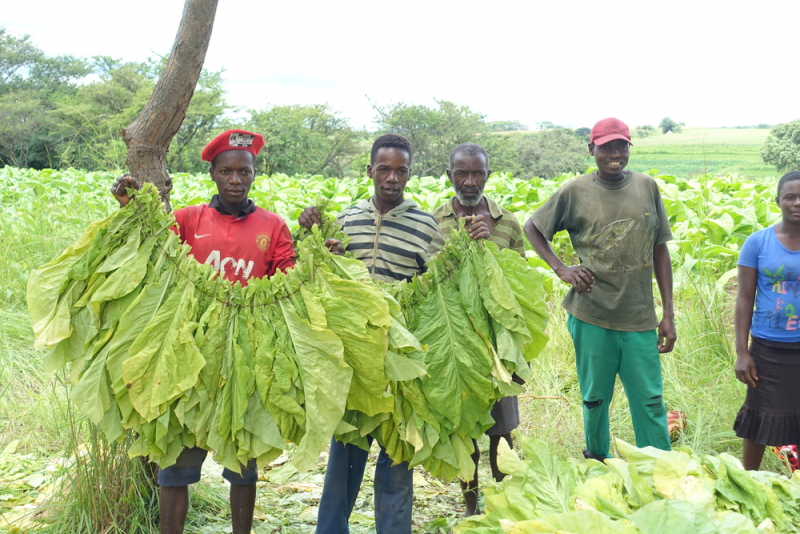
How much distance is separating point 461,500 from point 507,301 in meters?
1.56

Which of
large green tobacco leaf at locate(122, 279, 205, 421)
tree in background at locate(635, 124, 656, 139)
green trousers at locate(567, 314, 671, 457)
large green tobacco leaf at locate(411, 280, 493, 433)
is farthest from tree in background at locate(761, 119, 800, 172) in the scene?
tree in background at locate(635, 124, 656, 139)

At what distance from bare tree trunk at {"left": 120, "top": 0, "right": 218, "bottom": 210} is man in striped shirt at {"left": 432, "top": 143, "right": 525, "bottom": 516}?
126 centimetres

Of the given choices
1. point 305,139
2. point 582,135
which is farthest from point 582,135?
point 305,139

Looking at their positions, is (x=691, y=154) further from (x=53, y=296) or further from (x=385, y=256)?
(x=53, y=296)

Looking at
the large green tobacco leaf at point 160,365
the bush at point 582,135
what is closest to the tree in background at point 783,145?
the bush at point 582,135

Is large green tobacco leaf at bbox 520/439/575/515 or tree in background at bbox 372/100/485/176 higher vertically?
tree in background at bbox 372/100/485/176

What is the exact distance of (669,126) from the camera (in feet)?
209

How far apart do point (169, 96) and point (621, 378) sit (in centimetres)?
259

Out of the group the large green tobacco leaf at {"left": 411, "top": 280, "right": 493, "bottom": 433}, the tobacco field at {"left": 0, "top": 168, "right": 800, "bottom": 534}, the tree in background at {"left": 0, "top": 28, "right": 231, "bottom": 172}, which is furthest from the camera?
the tree in background at {"left": 0, "top": 28, "right": 231, "bottom": 172}

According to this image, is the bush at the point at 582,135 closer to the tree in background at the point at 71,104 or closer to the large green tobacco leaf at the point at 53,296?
the tree in background at the point at 71,104

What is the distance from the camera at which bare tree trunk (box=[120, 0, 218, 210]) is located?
2814 millimetres

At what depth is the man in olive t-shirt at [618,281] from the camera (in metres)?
3.16

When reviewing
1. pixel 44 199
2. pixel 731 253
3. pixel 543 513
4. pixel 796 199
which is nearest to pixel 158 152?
pixel 543 513

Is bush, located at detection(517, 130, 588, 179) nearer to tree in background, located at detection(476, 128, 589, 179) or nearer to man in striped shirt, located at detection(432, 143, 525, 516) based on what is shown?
tree in background, located at detection(476, 128, 589, 179)
